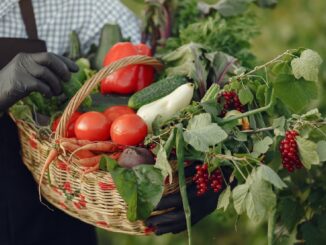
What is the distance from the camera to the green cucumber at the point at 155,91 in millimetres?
2006

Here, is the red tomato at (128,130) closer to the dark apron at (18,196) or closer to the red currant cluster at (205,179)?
the red currant cluster at (205,179)

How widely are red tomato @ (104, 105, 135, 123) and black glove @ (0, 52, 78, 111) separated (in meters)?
0.13

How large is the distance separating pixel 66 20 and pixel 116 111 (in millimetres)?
499

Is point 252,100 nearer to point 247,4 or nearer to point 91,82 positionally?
point 91,82

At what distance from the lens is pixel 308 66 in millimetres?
1680

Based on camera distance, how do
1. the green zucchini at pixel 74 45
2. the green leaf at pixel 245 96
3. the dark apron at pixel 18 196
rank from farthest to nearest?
the green zucchini at pixel 74 45, the dark apron at pixel 18 196, the green leaf at pixel 245 96

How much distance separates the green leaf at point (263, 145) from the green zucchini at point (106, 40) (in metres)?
0.70

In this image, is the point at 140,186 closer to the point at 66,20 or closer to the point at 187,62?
the point at 187,62

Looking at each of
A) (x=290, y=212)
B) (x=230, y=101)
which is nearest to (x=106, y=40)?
(x=230, y=101)

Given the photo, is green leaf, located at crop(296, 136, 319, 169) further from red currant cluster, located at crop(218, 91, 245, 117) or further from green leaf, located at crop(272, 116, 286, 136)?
red currant cluster, located at crop(218, 91, 245, 117)

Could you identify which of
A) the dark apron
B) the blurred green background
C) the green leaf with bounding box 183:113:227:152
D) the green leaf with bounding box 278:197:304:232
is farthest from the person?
the blurred green background

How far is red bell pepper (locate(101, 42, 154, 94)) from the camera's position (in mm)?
2148

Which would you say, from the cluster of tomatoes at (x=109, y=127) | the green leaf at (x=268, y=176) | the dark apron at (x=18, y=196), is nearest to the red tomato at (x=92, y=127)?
the cluster of tomatoes at (x=109, y=127)

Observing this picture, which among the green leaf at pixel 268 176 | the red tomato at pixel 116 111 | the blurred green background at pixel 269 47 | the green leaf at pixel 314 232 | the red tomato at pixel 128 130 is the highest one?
the green leaf at pixel 268 176
